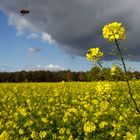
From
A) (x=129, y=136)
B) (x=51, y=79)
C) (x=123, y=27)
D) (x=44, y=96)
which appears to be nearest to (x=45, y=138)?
(x=129, y=136)

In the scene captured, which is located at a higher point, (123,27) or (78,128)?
(123,27)

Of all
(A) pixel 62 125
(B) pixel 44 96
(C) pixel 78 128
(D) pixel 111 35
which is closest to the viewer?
(D) pixel 111 35

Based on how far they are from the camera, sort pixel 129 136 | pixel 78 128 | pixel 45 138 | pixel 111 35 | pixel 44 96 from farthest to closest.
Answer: pixel 44 96
pixel 78 128
pixel 45 138
pixel 129 136
pixel 111 35

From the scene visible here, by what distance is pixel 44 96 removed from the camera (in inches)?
647

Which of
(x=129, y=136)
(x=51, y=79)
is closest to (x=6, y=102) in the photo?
(x=129, y=136)

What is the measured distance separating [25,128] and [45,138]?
5.50 feet

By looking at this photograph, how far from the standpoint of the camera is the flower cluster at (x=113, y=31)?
3695 mm

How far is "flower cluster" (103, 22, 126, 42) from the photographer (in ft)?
12.1

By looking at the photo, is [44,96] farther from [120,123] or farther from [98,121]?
[120,123]

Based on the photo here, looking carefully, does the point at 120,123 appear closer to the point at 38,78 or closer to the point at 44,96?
the point at 44,96

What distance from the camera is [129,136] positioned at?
19.5 ft

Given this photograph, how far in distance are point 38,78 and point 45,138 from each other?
158ft

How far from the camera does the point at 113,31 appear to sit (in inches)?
149

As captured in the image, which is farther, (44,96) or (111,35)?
(44,96)
